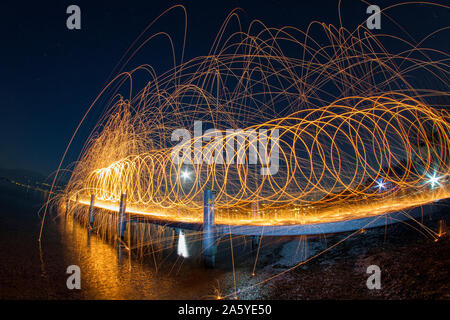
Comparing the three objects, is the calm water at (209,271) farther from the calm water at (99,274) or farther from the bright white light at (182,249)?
the bright white light at (182,249)

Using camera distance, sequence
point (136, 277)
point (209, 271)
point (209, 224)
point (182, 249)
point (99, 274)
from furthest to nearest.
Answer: point (182, 249), point (99, 274), point (209, 271), point (136, 277), point (209, 224)

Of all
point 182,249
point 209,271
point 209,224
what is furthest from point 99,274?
point 182,249

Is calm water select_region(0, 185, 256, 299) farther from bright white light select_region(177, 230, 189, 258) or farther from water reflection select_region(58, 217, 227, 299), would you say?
bright white light select_region(177, 230, 189, 258)

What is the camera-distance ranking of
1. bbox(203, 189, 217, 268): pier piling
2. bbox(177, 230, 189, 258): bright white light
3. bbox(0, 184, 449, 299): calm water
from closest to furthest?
bbox(0, 184, 449, 299): calm water → bbox(203, 189, 217, 268): pier piling → bbox(177, 230, 189, 258): bright white light

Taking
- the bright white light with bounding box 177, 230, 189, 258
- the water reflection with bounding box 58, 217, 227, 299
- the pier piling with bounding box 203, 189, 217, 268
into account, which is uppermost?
the pier piling with bounding box 203, 189, 217, 268

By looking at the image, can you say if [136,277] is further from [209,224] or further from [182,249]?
[182,249]

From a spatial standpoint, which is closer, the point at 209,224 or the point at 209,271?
the point at 209,224

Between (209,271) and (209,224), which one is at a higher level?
(209,224)

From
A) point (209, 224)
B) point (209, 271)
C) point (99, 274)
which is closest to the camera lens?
point (209, 224)

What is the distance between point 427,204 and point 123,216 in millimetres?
21727

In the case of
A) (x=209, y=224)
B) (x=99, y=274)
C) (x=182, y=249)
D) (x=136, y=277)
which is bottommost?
(x=182, y=249)

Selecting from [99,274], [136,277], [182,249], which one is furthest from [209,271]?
[182,249]

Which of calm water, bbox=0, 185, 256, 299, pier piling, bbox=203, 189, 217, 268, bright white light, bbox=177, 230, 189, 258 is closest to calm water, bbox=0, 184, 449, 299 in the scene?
calm water, bbox=0, 185, 256, 299
